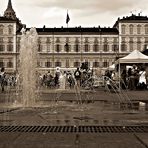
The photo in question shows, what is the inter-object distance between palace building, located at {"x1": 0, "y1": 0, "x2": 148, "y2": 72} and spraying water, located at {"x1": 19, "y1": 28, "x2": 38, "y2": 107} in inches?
2885

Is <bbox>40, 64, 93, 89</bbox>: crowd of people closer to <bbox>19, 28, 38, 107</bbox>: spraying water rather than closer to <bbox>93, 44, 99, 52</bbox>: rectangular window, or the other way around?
<bbox>19, 28, 38, 107</bbox>: spraying water

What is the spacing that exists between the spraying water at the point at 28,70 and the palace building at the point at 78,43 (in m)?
73.3

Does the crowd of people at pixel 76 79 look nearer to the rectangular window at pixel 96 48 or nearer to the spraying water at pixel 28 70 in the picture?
the spraying water at pixel 28 70

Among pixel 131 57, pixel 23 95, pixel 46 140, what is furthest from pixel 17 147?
pixel 131 57

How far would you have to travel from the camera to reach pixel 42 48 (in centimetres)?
8756

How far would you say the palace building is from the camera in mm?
85188

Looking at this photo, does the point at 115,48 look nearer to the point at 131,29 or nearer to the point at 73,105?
the point at 131,29

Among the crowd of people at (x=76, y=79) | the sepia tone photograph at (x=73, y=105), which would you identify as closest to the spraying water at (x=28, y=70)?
the sepia tone photograph at (x=73, y=105)

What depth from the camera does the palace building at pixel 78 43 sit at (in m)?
85.2

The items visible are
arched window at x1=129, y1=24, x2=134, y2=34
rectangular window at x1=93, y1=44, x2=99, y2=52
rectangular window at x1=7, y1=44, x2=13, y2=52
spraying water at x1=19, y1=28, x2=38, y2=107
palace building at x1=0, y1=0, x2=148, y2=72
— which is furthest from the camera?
rectangular window at x1=93, y1=44, x2=99, y2=52

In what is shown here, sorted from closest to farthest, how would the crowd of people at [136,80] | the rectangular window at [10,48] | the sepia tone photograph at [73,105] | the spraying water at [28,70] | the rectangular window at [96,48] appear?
the sepia tone photograph at [73,105], the spraying water at [28,70], the crowd of people at [136,80], the rectangular window at [10,48], the rectangular window at [96,48]

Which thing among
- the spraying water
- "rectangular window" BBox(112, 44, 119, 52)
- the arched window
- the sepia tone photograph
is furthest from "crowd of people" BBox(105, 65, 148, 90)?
the arched window

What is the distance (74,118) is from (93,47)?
80.8m

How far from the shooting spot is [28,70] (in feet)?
36.3
